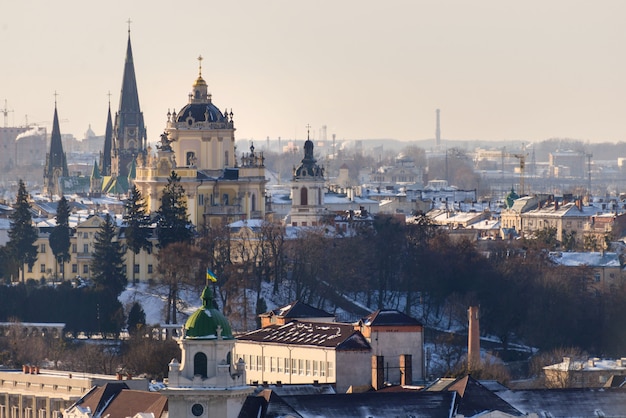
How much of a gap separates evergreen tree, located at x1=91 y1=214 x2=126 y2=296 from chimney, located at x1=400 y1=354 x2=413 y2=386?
41.9 meters

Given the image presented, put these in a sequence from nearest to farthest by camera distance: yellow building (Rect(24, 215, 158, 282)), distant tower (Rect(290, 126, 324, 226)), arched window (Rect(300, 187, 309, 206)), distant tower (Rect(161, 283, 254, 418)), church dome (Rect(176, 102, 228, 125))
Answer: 1. distant tower (Rect(161, 283, 254, 418))
2. yellow building (Rect(24, 215, 158, 282))
3. church dome (Rect(176, 102, 228, 125))
4. distant tower (Rect(290, 126, 324, 226))
5. arched window (Rect(300, 187, 309, 206))

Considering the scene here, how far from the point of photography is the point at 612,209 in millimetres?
192000

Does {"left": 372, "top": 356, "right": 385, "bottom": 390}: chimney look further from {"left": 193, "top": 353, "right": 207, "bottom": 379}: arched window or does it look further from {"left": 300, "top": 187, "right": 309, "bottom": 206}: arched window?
{"left": 300, "top": 187, "right": 309, "bottom": 206}: arched window

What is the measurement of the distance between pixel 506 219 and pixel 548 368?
85.5 m

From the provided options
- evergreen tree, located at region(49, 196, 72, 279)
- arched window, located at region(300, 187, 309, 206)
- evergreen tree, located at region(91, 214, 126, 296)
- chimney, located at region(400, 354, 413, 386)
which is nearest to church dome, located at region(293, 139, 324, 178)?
arched window, located at region(300, 187, 309, 206)

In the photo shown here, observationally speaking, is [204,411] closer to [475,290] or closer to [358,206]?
[475,290]

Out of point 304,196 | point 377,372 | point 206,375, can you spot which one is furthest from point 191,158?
point 206,375

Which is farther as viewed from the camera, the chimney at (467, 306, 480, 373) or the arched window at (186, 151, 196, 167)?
the arched window at (186, 151, 196, 167)

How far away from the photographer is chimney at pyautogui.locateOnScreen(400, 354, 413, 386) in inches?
3511

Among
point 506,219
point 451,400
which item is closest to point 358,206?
point 506,219

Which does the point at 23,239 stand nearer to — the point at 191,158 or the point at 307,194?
the point at 191,158

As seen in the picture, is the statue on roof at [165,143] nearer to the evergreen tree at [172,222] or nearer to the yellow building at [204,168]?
the yellow building at [204,168]

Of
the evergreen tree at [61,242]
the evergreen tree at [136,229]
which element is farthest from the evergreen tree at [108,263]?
the evergreen tree at [61,242]

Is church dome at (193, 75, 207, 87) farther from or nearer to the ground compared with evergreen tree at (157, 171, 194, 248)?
farther from the ground
